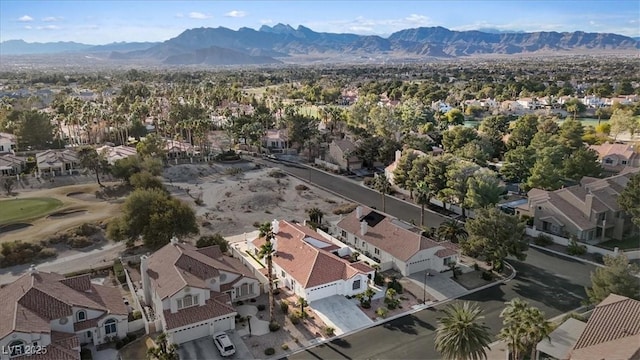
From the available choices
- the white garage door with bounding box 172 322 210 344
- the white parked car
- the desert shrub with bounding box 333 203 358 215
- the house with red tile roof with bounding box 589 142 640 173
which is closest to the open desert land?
the white garage door with bounding box 172 322 210 344

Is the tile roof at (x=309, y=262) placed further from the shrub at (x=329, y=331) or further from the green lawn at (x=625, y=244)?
the green lawn at (x=625, y=244)

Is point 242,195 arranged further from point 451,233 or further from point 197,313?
point 197,313

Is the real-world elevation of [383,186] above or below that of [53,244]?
above

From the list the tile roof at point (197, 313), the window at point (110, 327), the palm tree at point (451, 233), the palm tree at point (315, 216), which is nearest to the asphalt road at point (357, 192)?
the palm tree at point (451, 233)

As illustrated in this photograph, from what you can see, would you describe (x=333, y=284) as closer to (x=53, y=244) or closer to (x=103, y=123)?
(x=53, y=244)

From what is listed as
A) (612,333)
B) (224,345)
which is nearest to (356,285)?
(224,345)

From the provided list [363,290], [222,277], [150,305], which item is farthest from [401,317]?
[150,305]
